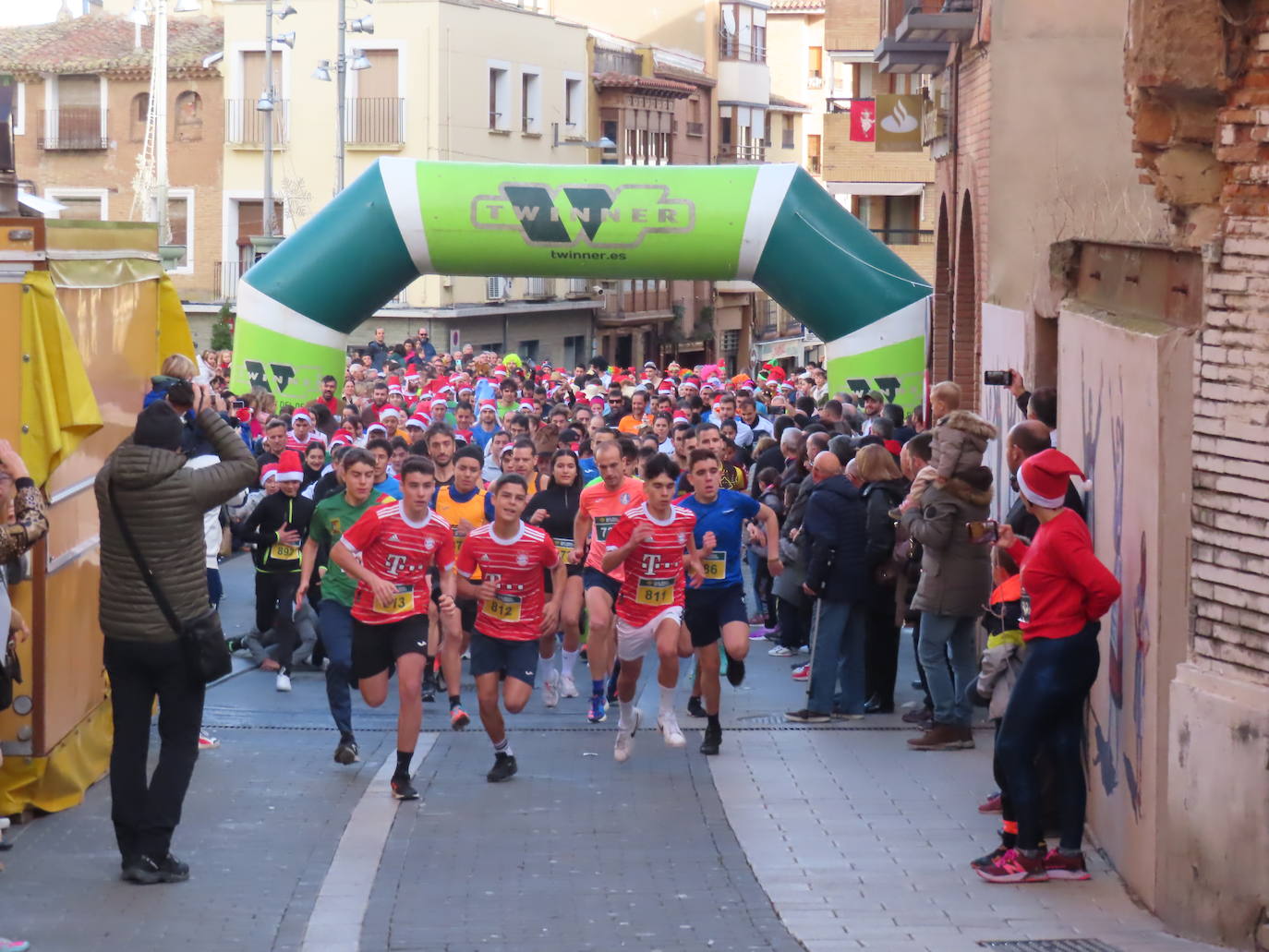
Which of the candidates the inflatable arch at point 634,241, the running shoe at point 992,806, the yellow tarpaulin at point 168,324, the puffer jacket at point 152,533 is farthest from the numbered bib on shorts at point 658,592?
the inflatable arch at point 634,241

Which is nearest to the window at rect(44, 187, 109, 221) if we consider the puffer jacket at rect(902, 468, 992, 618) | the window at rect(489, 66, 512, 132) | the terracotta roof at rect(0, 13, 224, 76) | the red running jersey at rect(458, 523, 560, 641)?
the terracotta roof at rect(0, 13, 224, 76)

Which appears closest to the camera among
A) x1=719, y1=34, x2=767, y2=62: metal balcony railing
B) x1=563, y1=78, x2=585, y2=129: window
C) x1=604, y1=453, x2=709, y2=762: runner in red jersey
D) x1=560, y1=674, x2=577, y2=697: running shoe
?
x1=604, y1=453, x2=709, y2=762: runner in red jersey

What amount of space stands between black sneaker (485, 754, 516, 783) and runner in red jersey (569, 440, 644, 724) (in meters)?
1.13

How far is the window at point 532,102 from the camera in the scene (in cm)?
5169

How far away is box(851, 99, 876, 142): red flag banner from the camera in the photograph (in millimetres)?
29656

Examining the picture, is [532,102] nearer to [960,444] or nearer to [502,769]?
[960,444]

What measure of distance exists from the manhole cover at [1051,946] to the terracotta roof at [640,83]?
1992 inches

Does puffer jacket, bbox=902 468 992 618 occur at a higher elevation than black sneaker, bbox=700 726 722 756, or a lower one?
higher

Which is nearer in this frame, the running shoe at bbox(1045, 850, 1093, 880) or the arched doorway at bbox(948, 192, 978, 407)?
the running shoe at bbox(1045, 850, 1093, 880)

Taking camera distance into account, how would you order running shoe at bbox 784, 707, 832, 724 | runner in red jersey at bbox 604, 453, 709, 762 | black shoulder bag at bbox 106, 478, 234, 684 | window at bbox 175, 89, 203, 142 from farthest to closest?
window at bbox 175, 89, 203, 142 → running shoe at bbox 784, 707, 832, 724 → runner in red jersey at bbox 604, 453, 709, 762 → black shoulder bag at bbox 106, 478, 234, 684

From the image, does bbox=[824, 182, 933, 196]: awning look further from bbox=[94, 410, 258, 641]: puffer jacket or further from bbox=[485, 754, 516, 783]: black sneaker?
bbox=[94, 410, 258, 641]: puffer jacket

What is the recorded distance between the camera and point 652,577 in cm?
1079

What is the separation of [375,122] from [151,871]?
135ft

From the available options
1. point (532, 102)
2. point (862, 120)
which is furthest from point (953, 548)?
point (532, 102)
